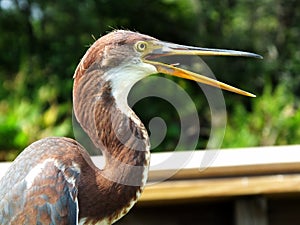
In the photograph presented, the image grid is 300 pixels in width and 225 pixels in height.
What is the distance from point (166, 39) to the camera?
587 centimetres

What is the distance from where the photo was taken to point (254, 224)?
1721 millimetres

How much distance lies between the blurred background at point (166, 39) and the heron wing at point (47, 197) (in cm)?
386

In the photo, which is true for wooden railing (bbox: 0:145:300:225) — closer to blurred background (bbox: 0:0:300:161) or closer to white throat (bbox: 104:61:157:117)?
white throat (bbox: 104:61:157:117)

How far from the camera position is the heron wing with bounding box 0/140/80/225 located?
3.70 feet

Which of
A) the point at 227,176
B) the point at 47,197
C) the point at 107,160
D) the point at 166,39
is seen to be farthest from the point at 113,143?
the point at 166,39

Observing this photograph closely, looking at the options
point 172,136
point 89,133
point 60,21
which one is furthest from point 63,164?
point 60,21

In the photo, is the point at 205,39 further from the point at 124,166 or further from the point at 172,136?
the point at 124,166

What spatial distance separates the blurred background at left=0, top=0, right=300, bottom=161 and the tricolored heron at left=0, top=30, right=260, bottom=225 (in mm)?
3846

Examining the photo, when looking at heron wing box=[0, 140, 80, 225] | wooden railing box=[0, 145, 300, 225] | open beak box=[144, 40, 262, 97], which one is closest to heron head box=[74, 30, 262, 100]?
open beak box=[144, 40, 262, 97]

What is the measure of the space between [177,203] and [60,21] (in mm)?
4182

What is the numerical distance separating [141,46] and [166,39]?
15.5 feet

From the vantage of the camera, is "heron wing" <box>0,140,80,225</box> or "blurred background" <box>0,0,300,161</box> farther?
"blurred background" <box>0,0,300,161</box>

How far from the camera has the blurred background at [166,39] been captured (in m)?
5.24

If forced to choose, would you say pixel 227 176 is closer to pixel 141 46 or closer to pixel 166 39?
pixel 141 46
